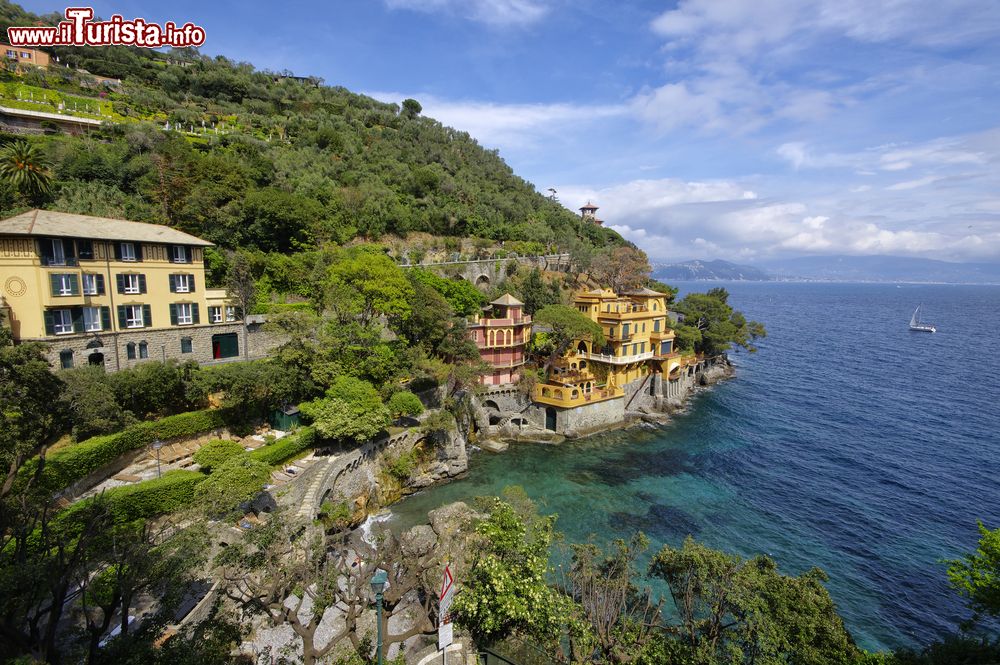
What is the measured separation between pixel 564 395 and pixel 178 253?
2895cm

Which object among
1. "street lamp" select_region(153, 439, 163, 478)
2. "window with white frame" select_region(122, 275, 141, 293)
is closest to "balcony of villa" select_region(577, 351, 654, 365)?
"street lamp" select_region(153, 439, 163, 478)

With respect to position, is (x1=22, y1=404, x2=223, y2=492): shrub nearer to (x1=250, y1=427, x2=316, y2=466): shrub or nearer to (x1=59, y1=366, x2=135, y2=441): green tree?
(x1=59, y1=366, x2=135, y2=441): green tree

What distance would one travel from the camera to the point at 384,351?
29688 mm

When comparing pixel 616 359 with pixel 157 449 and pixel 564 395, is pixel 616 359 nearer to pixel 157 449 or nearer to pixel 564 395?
pixel 564 395

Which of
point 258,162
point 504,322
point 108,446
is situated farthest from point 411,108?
point 108,446

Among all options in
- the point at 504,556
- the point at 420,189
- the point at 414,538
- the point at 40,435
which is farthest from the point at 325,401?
the point at 420,189

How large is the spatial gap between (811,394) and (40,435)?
6202cm

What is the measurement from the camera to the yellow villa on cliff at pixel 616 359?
129 feet

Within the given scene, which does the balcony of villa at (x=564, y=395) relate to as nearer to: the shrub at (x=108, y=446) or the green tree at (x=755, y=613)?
the green tree at (x=755, y=613)

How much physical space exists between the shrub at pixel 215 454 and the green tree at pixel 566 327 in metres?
26.4

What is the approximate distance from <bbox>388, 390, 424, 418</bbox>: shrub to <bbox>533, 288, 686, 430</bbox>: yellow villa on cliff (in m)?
13.7

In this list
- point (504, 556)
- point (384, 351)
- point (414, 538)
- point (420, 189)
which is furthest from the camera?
point (420, 189)

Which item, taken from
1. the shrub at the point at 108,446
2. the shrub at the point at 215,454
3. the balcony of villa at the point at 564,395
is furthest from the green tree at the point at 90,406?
the balcony of villa at the point at 564,395

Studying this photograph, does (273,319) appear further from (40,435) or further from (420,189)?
(420,189)
